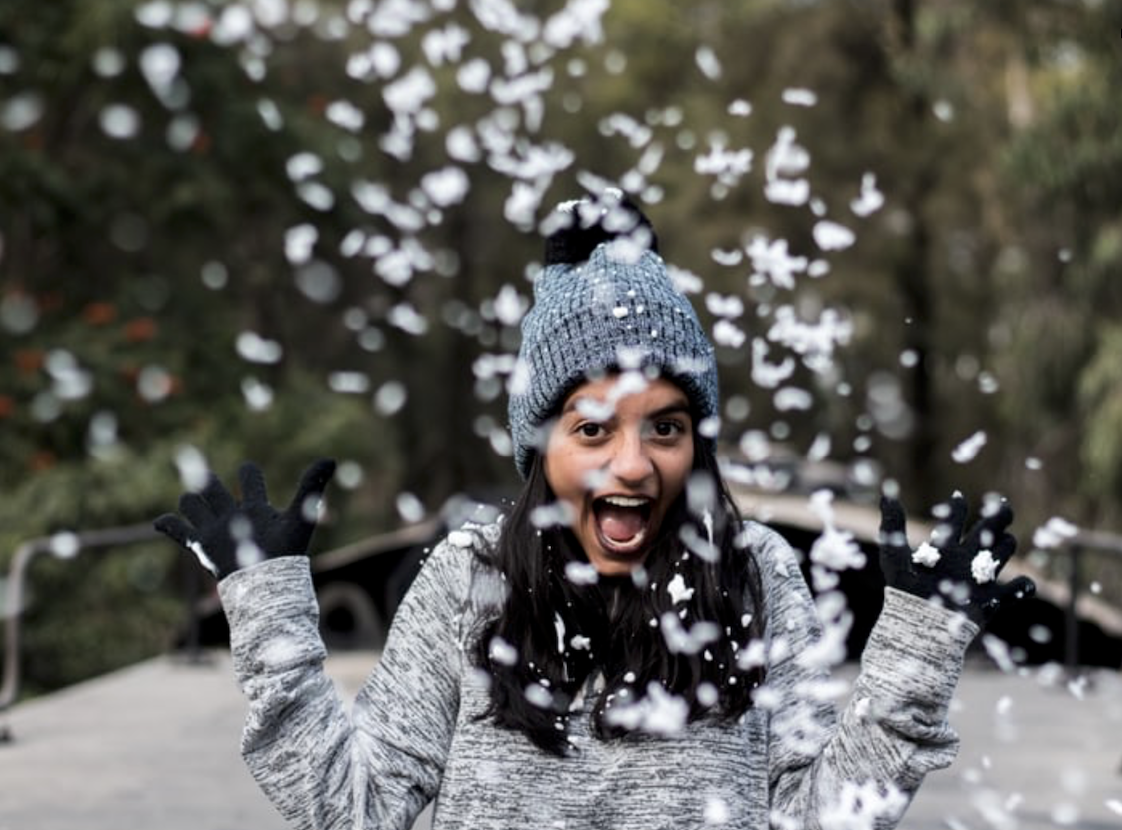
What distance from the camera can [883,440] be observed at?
84.6 feet

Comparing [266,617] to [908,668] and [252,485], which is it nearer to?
[252,485]

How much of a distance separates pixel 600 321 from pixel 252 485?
20.6 inches

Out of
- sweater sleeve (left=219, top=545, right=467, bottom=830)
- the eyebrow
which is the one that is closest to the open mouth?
the eyebrow

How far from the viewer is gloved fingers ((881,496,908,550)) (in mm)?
2568

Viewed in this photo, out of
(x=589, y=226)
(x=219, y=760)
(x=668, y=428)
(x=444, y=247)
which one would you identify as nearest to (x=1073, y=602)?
(x=219, y=760)

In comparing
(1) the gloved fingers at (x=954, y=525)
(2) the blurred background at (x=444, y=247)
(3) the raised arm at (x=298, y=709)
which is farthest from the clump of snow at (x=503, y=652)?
(2) the blurred background at (x=444, y=247)

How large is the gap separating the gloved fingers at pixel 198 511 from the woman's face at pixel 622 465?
449mm

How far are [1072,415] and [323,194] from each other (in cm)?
729

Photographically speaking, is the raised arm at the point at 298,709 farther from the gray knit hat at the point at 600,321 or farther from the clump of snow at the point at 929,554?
the clump of snow at the point at 929,554

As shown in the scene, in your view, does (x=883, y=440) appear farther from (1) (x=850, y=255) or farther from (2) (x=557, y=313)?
(2) (x=557, y=313)

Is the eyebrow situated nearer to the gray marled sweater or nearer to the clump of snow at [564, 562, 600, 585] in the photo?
the clump of snow at [564, 562, 600, 585]

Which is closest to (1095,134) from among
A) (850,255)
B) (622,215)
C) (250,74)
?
(850,255)

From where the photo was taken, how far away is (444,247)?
27422mm

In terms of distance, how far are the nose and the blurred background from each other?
173 centimetres
